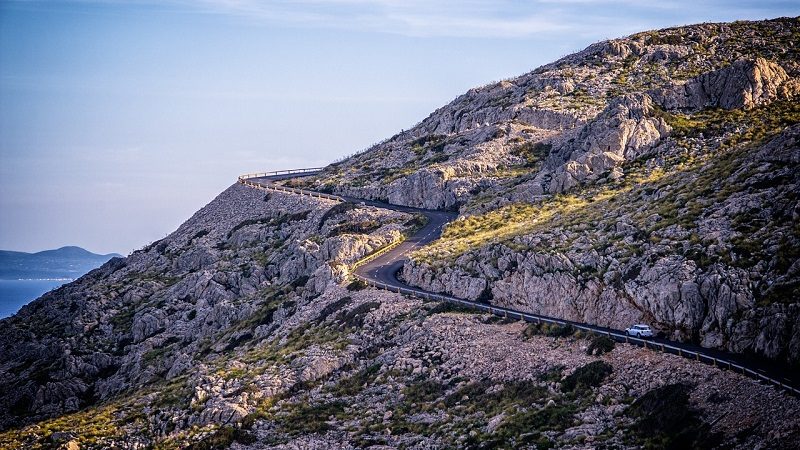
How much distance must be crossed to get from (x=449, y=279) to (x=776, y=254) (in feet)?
96.8

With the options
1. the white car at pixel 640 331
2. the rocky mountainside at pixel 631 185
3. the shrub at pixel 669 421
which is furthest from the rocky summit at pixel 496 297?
the white car at pixel 640 331

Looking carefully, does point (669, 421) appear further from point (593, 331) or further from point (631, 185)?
point (631, 185)

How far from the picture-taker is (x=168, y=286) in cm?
10575

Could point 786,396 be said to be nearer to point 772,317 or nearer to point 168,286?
point 772,317

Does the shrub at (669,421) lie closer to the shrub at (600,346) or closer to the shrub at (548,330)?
the shrub at (600,346)

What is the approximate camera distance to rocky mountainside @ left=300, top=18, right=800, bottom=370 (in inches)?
2298

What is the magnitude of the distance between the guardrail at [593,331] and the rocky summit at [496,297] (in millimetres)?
675

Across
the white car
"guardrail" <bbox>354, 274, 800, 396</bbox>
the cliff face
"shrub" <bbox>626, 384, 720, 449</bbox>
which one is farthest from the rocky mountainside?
the cliff face

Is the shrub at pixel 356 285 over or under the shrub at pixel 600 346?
over

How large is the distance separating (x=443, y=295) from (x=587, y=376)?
2677 cm

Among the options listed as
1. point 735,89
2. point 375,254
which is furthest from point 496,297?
point 735,89

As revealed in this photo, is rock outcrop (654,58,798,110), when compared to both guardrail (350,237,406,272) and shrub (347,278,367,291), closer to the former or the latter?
guardrail (350,237,406,272)

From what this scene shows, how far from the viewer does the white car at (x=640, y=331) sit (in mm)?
58562

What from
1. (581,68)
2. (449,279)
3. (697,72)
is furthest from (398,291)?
(581,68)
